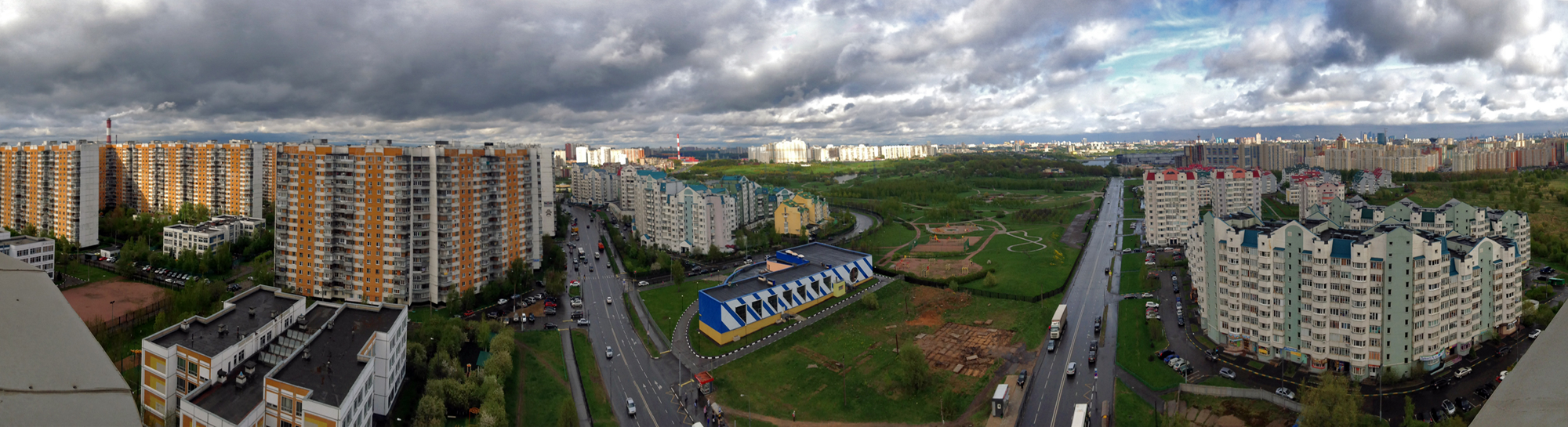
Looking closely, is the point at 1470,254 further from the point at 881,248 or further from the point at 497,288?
the point at 497,288

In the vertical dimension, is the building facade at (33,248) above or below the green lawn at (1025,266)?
above

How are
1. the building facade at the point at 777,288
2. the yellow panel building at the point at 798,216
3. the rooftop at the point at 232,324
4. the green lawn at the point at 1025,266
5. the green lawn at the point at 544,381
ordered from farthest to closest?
the yellow panel building at the point at 798,216, the green lawn at the point at 1025,266, the building facade at the point at 777,288, the green lawn at the point at 544,381, the rooftop at the point at 232,324

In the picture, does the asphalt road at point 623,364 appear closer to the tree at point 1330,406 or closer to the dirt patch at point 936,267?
the dirt patch at point 936,267

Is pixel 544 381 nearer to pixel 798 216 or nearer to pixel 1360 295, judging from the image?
pixel 1360 295

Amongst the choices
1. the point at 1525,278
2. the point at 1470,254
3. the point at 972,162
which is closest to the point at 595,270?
the point at 1470,254

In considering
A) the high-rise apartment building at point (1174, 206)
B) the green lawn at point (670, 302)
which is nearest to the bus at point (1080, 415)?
the green lawn at point (670, 302)
